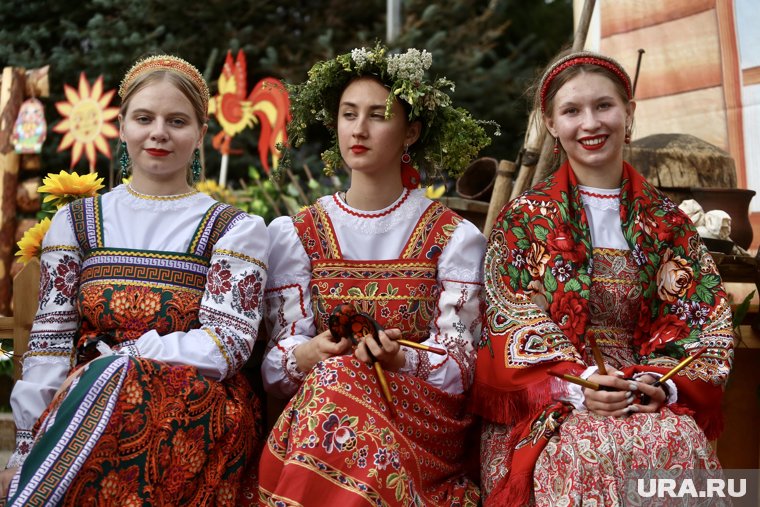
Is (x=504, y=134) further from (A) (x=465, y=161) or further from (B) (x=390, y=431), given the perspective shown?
(B) (x=390, y=431)

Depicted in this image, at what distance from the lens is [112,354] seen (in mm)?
2961

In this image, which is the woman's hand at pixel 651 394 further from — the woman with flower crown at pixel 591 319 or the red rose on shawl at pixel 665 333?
the red rose on shawl at pixel 665 333

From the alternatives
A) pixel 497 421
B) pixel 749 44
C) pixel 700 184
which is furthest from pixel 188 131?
pixel 749 44

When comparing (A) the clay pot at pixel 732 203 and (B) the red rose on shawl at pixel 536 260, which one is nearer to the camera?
(B) the red rose on shawl at pixel 536 260

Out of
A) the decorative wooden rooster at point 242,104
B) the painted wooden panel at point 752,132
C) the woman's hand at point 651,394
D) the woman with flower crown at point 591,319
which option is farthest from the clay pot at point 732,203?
the decorative wooden rooster at point 242,104

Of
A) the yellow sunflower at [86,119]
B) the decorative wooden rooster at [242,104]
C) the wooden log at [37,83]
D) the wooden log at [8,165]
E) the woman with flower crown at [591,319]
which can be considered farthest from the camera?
the decorative wooden rooster at [242,104]

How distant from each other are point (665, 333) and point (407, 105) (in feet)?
3.98

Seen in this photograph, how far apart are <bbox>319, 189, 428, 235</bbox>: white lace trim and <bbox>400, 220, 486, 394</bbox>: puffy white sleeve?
175 mm

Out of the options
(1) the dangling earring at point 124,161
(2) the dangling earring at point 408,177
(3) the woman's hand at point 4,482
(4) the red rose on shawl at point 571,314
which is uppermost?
(1) the dangling earring at point 124,161

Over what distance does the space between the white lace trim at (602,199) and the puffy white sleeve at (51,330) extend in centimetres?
178

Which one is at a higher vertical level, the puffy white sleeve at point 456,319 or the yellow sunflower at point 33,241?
the yellow sunflower at point 33,241

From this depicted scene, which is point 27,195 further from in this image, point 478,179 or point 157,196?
point 157,196

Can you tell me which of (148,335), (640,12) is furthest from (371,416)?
(640,12)

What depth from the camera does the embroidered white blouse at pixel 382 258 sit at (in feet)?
11.1
